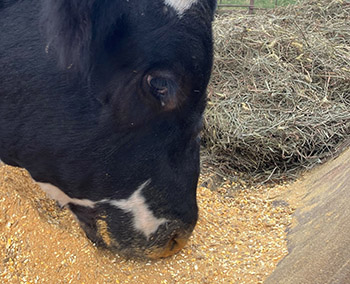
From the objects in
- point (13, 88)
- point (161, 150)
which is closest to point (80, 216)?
point (161, 150)

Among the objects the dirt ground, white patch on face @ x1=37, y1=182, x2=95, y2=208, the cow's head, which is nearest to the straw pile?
the dirt ground

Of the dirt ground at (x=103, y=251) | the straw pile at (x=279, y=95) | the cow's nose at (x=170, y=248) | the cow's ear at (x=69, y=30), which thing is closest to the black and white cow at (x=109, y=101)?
the cow's ear at (x=69, y=30)

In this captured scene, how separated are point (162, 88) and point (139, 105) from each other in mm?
106

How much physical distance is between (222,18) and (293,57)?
5.22 feet

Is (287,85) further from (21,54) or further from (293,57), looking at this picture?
(21,54)

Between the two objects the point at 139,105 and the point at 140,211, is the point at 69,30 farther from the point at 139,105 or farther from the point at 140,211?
the point at 140,211

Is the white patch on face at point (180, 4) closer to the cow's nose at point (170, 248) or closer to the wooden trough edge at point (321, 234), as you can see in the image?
the cow's nose at point (170, 248)

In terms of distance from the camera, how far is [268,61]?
401 centimetres

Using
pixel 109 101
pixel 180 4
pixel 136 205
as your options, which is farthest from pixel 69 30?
pixel 136 205

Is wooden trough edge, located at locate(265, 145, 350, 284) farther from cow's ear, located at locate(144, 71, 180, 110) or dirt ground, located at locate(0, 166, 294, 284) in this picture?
cow's ear, located at locate(144, 71, 180, 110)

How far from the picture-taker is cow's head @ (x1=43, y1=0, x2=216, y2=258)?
1449mm

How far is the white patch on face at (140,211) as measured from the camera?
1.76 meters

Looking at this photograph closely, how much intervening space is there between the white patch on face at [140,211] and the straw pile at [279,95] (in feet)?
5.30

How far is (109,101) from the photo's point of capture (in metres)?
1.56
